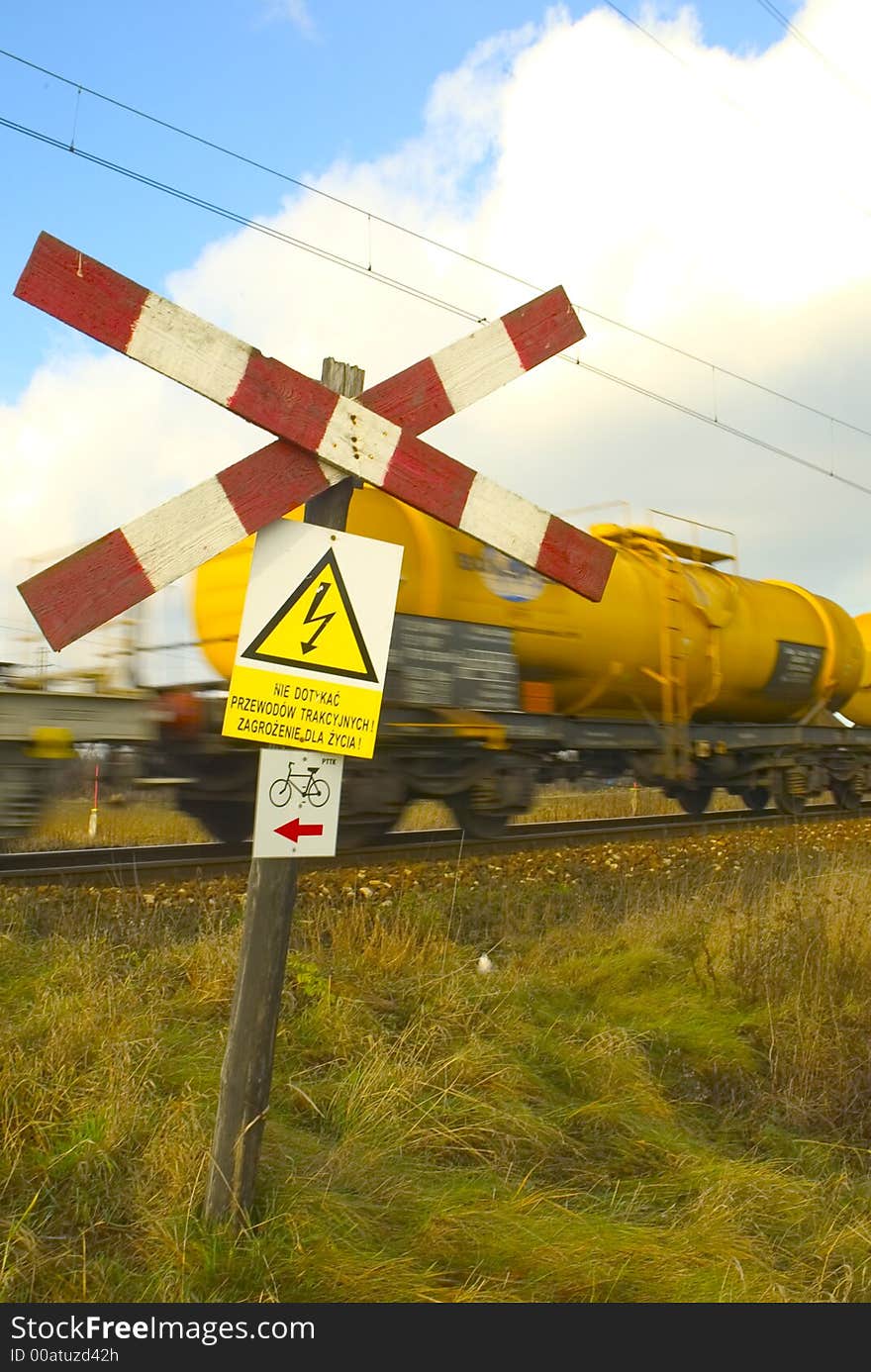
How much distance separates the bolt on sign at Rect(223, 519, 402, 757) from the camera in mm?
2709

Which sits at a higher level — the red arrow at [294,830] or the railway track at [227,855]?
the red arrow at [294,830]

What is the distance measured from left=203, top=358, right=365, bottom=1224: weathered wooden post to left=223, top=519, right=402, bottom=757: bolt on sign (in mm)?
135

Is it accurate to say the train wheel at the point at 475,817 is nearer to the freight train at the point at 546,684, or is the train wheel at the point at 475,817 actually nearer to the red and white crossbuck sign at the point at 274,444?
the freight train at the point at 546,684

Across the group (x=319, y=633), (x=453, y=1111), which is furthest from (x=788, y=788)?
(x=319, y=633)

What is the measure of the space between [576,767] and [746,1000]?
653 centimetres

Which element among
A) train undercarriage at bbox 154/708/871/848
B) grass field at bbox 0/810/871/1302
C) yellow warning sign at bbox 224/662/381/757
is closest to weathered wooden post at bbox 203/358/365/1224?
grass field at bbox 0/810/871/1302

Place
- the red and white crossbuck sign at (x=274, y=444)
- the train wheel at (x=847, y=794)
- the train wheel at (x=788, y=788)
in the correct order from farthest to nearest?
the train wheel at (x=847, y=794)
the train wheel at (x=788, y=788)
the red and white crossbuck sign at (x=274, y=444)

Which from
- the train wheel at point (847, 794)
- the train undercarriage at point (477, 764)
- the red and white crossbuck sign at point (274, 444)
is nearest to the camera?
the red and white crossbuck sign at point (274, 444)

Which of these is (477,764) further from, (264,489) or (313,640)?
(264,489)

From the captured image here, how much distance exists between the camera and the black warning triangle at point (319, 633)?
272cm

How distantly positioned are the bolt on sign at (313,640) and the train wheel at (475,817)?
7608mm

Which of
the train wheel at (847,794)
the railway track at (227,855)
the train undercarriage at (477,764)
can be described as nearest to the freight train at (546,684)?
the train undercarriage at (477,764)

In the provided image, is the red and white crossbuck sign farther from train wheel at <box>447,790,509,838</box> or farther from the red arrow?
train wheel at <box>447,790,509,838</box>
